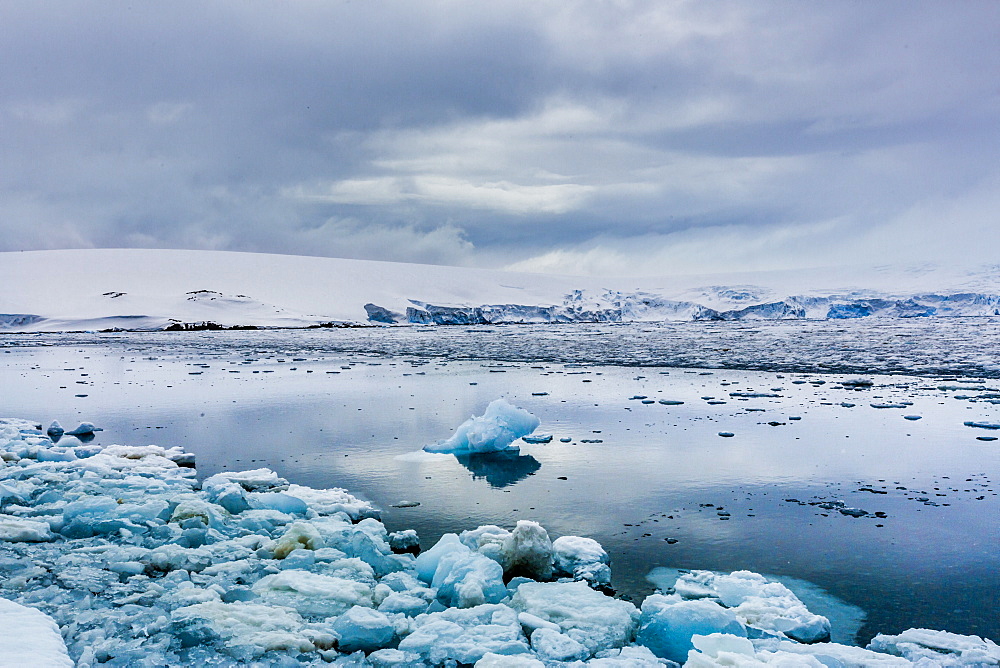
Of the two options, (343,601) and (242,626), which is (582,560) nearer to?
(343,601)

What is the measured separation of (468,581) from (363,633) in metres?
0.55

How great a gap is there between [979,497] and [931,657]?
8.49 ft

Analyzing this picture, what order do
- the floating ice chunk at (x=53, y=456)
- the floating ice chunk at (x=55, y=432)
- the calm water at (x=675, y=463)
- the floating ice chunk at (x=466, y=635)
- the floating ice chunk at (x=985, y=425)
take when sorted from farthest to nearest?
the floating ice chunk at (x=55, y=432)
the floating ice chunk at (x=985, y=425)
the floating ice chunk at (x=53, y=456)
the calm water at (x=675, y=463)
the floating ice chunk at (x=466, y=635)

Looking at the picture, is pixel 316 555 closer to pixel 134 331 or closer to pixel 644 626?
pixel 644 626

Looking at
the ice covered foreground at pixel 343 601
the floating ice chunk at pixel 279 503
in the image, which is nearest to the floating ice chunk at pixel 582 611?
the ice covered foreground at pixel 343 601

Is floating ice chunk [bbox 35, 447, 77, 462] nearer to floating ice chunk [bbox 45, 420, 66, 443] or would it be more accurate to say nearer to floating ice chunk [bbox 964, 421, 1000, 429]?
floating ice chunk [bbox 45, 420, 66, 443]

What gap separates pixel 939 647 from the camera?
248cm

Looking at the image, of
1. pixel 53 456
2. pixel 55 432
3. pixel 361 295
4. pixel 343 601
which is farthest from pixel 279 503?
pixel 361 295

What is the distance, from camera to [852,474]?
5.06m

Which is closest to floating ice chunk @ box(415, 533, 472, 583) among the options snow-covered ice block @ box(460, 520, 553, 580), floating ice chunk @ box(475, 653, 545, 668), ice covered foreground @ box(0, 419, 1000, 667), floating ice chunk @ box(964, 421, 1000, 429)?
ice covered foreground @ box(0, 419, 1000, 667)

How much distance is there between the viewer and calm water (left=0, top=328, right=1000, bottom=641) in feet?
11.4

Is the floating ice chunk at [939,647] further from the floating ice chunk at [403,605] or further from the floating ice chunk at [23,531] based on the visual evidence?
the floating ice chunk at [23,531]

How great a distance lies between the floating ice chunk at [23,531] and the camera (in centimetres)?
361

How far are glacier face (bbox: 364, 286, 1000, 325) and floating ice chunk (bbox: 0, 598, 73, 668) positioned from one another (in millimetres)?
42822
